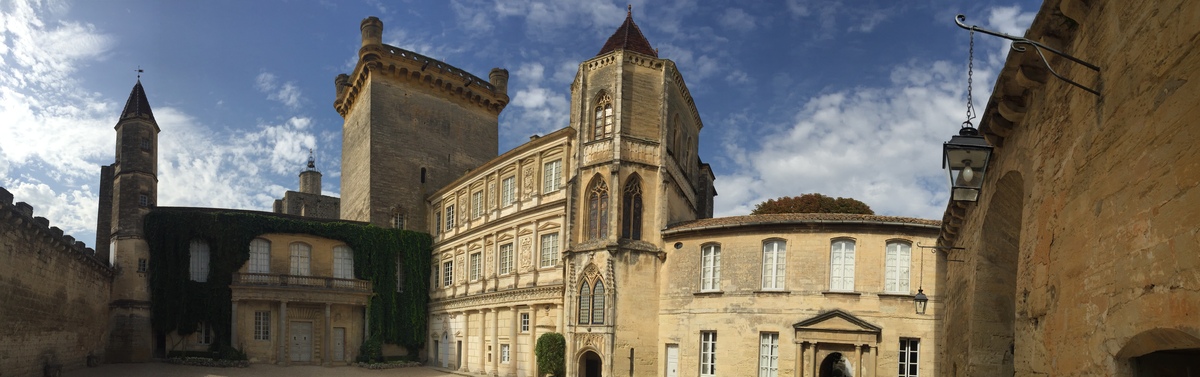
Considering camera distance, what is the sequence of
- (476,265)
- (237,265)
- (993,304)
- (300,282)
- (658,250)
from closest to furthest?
(993,304), (658,250), (476,265), (237,265), (300,282)

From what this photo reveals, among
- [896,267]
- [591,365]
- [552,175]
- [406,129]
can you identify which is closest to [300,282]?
[406,129]

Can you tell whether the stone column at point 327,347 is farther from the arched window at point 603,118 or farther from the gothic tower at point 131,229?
the arched window at point 603,118

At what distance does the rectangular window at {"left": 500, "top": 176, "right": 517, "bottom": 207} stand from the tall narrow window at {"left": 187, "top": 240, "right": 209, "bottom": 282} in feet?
49.2

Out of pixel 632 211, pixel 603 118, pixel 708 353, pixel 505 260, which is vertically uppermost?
pixel 603 118

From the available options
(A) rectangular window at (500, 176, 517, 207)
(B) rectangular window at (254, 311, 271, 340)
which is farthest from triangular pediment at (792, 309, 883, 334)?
(B) rectangular window at (254, 311, 271, 340)

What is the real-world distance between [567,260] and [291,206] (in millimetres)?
37586

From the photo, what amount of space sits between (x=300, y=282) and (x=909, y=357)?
29.3m

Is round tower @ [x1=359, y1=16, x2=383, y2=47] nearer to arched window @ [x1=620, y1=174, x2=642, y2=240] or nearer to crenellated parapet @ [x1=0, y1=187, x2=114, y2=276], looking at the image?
crenellated parapet @ [x1=0, y1=187, x2=114, y2=276]

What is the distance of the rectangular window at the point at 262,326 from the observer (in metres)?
41.2

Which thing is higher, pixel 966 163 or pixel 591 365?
pixel 966 163

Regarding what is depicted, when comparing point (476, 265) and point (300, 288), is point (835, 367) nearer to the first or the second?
point (476, 265)

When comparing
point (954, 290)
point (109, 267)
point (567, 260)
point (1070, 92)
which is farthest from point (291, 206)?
point (1070, 92)

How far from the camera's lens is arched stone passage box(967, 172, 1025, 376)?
10.5 meters

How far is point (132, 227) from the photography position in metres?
40.0
